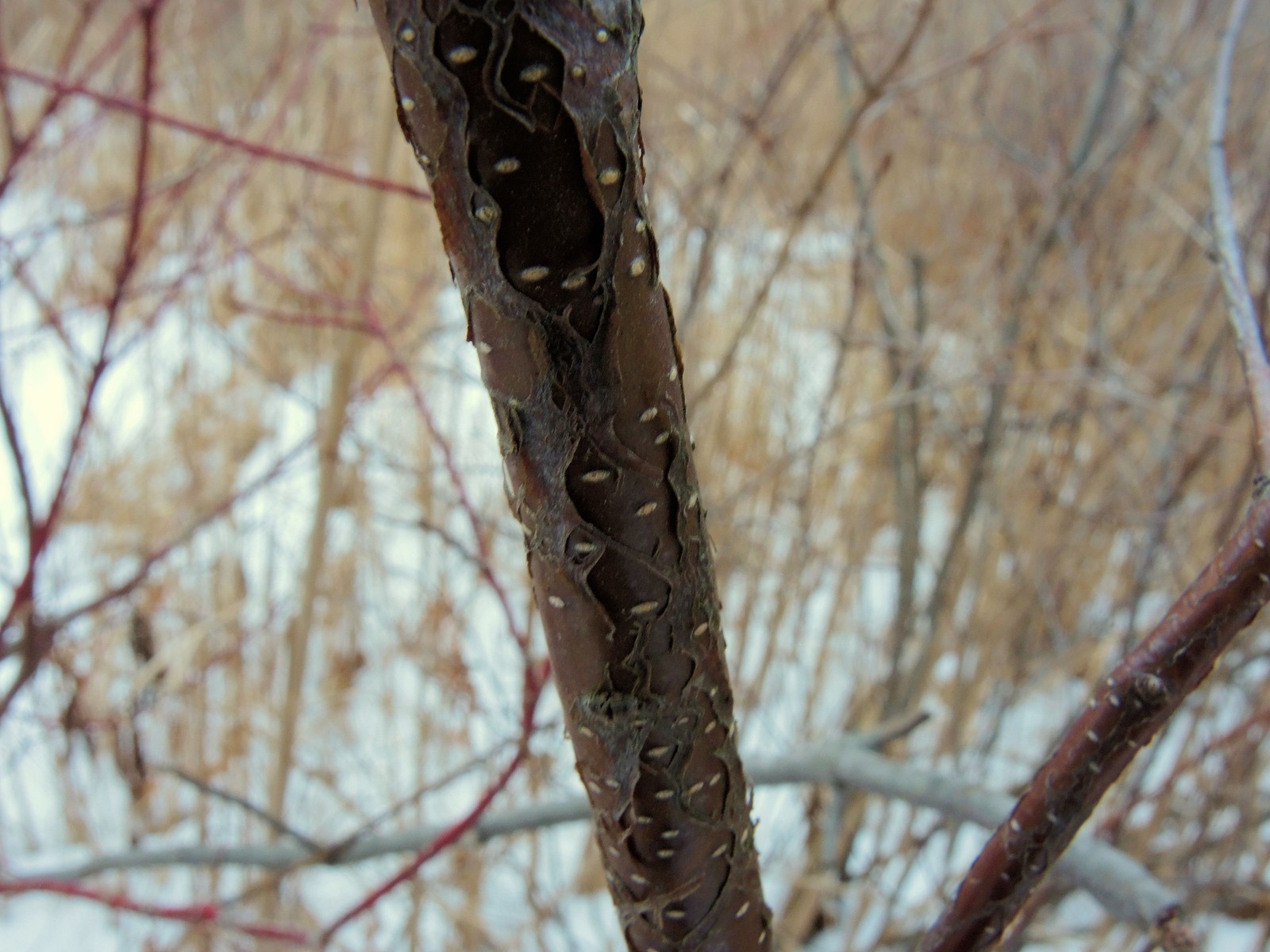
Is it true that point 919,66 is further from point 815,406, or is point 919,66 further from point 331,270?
point 331,270

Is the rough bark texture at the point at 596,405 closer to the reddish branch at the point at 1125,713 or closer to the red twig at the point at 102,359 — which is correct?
the reddish branch at the point at 1125,713

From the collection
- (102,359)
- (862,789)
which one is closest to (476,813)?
(862,789)

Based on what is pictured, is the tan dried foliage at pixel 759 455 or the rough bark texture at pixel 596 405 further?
the tan dried foliage at pixel 759 455

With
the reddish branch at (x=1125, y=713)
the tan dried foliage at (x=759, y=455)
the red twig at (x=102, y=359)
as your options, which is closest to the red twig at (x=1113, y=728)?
the reddish branch at (x=1125, y=713)

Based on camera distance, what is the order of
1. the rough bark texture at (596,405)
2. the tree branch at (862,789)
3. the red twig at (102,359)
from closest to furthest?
the rough bark texture at (596,405) < the tree branch at (862,789) < the red twig at (102,359)

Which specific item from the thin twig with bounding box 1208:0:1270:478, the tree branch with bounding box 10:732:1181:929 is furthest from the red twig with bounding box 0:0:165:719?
the thin twig with bounding box 1208:0:1270:478

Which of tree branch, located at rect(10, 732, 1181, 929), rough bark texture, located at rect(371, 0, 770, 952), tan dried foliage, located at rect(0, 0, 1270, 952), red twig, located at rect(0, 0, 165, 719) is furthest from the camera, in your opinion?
tan dried foliage, located at rect(0, 0, 1270, 952)

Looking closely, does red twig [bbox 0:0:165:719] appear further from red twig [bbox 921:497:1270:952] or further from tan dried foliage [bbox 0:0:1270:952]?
red twig [bbox 921:497:1270:952]

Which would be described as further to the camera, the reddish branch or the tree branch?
the tree branch

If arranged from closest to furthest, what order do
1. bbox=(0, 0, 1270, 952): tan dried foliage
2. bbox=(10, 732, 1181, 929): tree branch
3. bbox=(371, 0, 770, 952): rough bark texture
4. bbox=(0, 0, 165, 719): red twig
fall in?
bbox=(371, 0, 770, 952): rough bark texture → bbox=(10, 732, 1181, 929): tree branch → bbox=(0, 0, 165, 719): red twig → bbox=(0, 0, 1270, 952): tan dried foliage
